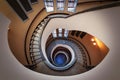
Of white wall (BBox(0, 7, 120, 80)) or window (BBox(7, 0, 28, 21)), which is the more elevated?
window (BBox(7, 0, 28, 21))

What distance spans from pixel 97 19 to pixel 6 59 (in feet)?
8.76

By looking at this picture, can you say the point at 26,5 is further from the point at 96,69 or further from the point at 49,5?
the point at 96,69

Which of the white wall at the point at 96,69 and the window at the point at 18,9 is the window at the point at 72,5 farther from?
the white wall at the point at 96,69

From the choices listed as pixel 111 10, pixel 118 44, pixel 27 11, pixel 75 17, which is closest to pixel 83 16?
pixel 75 17

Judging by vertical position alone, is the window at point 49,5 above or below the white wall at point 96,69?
above

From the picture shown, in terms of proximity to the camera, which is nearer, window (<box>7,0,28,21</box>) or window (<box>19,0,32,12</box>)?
window (<box>7,0,28,21</box>)

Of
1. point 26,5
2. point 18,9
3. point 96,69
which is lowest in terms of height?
point 96,69

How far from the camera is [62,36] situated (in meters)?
12.8

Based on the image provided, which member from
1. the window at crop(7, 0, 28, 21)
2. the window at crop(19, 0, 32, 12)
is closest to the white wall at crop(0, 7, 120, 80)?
the window at crop(7, 0, 28, 21)

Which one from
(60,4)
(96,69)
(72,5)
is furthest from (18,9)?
(96,69)

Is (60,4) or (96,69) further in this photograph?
(60,4)

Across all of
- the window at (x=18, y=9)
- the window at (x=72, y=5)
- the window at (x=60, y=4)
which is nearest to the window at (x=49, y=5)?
the window at (x=60, y=4)

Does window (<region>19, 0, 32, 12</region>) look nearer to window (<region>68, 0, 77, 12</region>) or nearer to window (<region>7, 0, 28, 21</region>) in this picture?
window (<region>7, 0, 28, 21</region>)

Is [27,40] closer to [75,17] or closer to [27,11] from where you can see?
[27,11]
